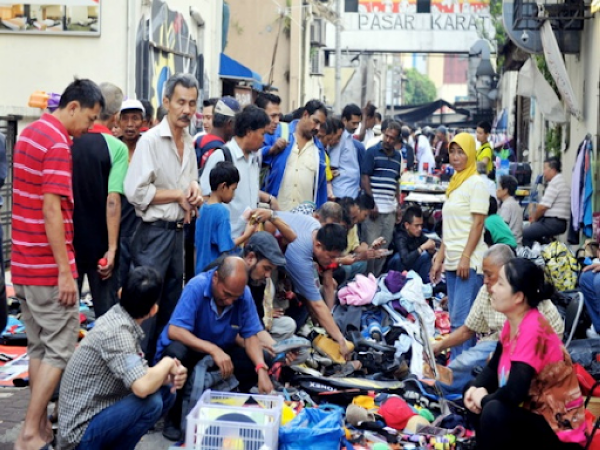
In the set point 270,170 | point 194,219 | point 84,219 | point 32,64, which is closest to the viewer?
point 84,219

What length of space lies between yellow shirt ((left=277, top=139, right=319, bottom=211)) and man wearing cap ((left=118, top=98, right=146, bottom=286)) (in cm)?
219

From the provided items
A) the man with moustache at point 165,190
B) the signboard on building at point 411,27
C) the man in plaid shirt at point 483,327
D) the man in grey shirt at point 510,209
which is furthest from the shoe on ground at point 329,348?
the signboard on building at point 411,27

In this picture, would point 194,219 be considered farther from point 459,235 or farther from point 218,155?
point 459,235

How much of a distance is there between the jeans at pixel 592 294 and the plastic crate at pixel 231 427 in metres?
3.71

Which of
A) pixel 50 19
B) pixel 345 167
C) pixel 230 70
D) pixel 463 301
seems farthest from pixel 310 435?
pixel 230 70

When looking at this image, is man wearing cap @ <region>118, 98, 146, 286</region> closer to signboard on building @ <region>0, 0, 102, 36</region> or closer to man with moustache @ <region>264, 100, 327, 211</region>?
man with moustache @ <region>264, 100, 327, 211</region>

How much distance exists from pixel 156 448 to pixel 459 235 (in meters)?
3.27

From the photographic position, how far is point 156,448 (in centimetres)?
599

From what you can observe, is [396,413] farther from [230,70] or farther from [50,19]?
[230,70]

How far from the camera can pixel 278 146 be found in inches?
364

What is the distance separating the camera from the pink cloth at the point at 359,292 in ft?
29.6

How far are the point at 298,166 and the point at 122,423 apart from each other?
471cm

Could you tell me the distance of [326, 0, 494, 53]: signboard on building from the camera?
141 ft

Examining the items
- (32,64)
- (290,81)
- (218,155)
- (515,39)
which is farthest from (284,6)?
(218,155)
